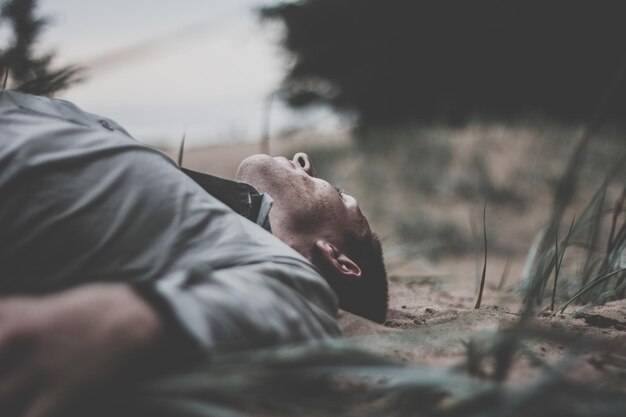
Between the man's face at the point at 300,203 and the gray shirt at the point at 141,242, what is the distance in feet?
1.09

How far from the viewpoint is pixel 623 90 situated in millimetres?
7551

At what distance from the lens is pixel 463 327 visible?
5.28 ft

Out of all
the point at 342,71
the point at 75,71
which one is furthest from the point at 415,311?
the point at 342,71

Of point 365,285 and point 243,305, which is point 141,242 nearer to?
point 243,305

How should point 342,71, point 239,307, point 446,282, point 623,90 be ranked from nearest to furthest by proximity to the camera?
point 239,307 < point 446,282 < point 623,90 < point 342,71

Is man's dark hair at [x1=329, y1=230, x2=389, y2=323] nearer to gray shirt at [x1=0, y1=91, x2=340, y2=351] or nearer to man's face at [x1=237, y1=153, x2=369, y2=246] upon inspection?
man's face at [x1=237, y1=153, x2=369, y2=246]

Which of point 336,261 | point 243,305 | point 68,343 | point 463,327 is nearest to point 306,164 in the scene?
point 336,261

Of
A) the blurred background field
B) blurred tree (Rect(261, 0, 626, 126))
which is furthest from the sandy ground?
blurred tree (Rect(261, 0, 626, 126))

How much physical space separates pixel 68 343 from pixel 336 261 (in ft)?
3.02

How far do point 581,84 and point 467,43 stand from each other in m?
1.63

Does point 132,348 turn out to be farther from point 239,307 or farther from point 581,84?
point 581,84

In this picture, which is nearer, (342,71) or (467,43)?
(467,43)

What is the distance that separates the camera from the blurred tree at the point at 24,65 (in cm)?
172

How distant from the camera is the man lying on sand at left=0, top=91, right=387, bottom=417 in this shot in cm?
88
